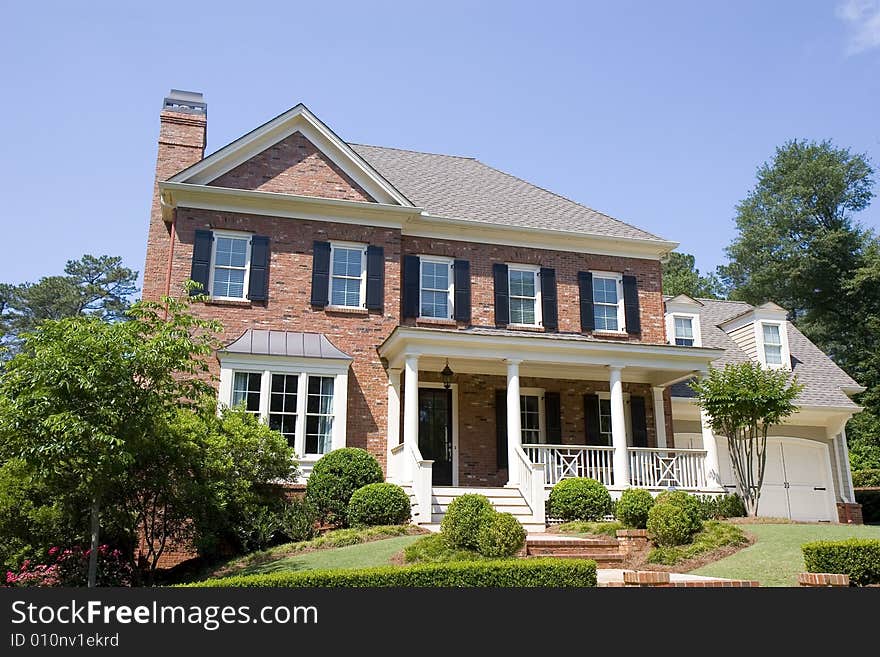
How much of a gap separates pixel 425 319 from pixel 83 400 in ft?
33.8

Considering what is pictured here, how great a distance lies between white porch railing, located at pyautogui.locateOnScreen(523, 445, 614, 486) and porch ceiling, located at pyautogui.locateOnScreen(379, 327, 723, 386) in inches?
79.6

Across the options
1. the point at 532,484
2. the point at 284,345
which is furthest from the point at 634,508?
the point at 284,345

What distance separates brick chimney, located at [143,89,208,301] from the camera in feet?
64.5

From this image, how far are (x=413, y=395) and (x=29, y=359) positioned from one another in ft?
27.1

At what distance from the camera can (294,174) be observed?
760 inches

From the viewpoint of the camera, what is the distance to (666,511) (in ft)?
44.0

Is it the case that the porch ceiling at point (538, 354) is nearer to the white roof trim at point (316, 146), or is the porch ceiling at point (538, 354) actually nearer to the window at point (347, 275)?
the window at point (347, 275)

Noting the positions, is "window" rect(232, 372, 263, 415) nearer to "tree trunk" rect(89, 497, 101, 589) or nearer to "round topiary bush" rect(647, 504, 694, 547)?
"tree trunk" rect(89, 497, 101, 589)

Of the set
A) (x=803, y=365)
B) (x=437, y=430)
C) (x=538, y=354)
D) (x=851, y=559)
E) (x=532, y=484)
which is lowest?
(x=851, y=559)

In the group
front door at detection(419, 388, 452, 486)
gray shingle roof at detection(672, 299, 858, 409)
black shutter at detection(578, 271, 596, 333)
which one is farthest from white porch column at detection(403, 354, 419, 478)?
gray shingle roof at detection(672, 299, 858, 409)

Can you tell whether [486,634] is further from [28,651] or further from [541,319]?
[541,319]

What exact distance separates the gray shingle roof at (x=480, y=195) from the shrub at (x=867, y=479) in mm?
15569

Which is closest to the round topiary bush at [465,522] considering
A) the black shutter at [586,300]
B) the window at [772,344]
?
the black shutter at [586,300]

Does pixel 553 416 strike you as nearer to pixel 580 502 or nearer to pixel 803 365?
pixel 580 502
